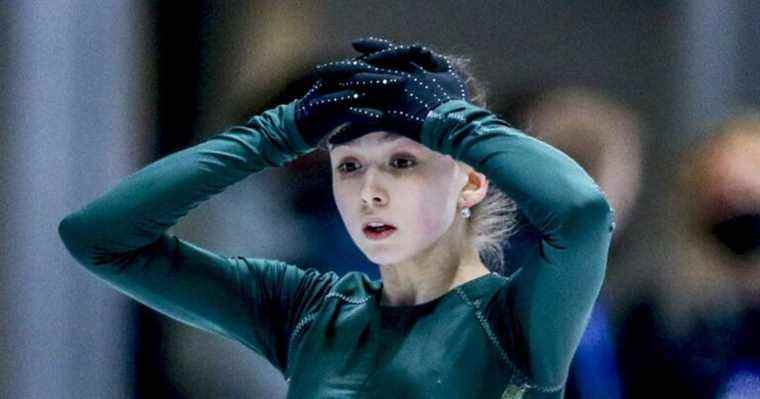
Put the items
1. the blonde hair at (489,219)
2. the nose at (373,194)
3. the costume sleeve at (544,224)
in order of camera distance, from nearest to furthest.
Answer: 1. the costume sleeve at (544,224)
2. the nose at (373,194)
3. the blonde hair at (489,219)

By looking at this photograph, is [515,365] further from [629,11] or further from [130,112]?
[130,112]

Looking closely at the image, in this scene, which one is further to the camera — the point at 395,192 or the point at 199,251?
the point at 199,251

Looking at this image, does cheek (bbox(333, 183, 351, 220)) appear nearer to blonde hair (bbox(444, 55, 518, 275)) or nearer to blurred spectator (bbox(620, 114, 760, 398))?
blonde hair (bbox(444, 55, 518, 275))

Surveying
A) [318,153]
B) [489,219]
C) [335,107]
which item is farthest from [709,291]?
[335,107]

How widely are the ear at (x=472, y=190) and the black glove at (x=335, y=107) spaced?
0.12 meters

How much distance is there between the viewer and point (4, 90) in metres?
1.57

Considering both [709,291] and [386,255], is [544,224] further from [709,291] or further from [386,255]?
[709,291]

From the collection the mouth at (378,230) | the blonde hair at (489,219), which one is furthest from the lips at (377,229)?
the blonde hair at (489,219)

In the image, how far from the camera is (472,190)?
3.47ft

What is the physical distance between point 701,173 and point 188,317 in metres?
0.68

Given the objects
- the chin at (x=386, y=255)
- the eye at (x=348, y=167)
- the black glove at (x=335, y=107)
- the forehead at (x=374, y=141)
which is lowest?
the chin at (x=386, y=255)

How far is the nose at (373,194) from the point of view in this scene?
0.99 meters

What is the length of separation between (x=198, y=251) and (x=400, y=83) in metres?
0.28

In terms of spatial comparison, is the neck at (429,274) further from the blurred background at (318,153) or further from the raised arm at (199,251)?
the blurred background at (318,153)
